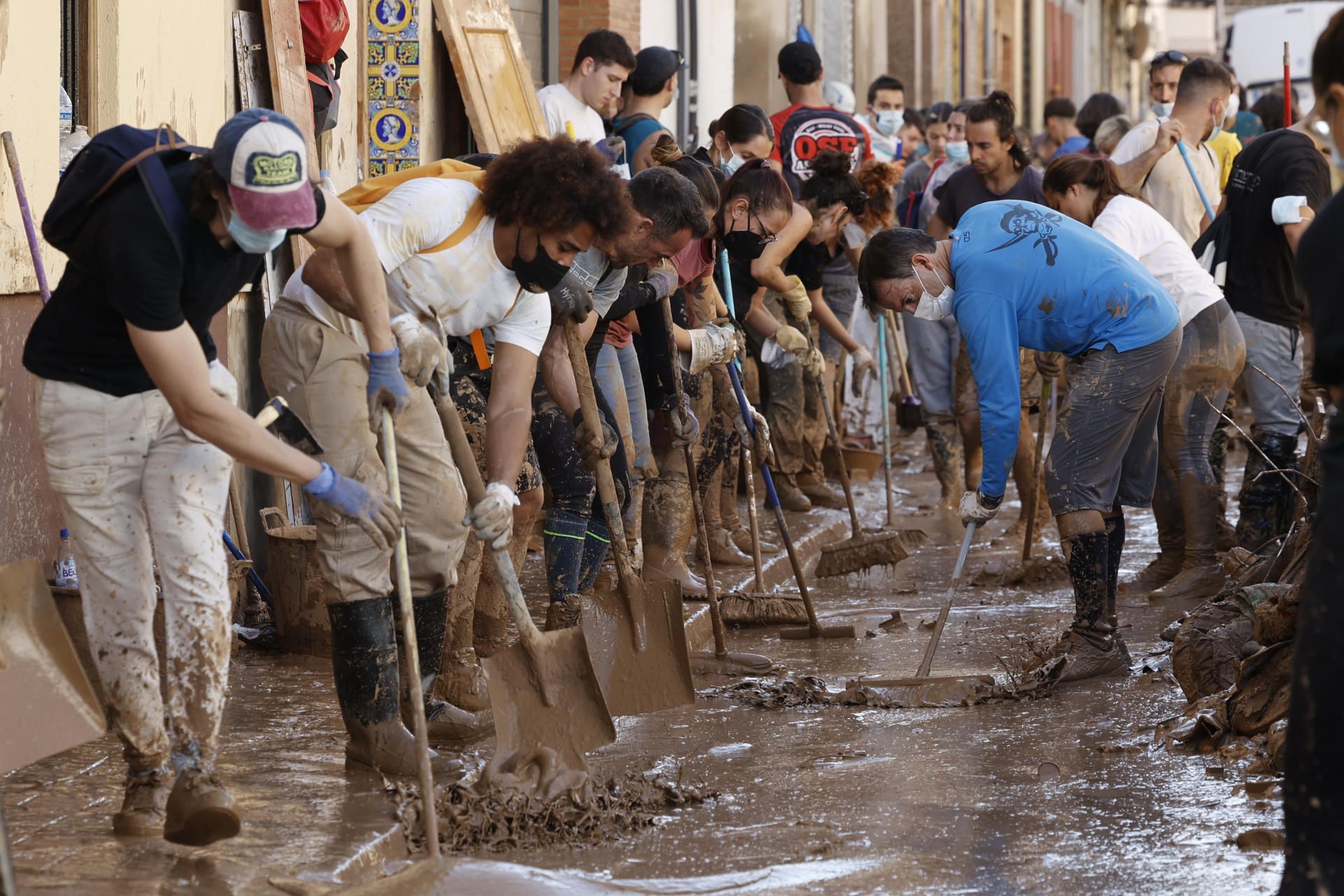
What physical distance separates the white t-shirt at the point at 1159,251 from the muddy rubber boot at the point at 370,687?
3.75m

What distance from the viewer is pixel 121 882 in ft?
11.2

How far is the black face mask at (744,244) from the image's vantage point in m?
7.11

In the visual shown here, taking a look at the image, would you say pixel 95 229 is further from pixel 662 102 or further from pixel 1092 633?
pixel 662 102

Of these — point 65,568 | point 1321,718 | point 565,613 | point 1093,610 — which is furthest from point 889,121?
point 1321,718

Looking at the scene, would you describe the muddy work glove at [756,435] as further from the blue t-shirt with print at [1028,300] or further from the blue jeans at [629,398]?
the blue t-shirt with print at [1028,300]

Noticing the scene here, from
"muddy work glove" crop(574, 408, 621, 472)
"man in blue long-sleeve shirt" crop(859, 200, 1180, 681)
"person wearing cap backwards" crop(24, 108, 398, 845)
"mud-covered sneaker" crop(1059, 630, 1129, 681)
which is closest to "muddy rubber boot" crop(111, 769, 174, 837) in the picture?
"person wearing cap backwards" crop(24, 108, 398, 845)

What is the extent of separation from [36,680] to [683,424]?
10.5 ft

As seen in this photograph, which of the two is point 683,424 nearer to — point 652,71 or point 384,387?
point 384,387

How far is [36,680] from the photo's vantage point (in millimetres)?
3707

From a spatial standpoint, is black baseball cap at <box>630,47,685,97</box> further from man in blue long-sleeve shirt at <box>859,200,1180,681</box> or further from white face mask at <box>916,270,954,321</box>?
white face mask at <box>916,270,954,321</box>

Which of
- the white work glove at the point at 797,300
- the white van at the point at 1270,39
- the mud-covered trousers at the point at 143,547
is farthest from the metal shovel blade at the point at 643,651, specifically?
the white van at the point at 1270,39

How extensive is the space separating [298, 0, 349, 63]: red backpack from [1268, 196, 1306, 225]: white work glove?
4.05 meters

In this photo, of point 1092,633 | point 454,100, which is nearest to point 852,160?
point 454,100

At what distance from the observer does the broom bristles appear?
6633mm
